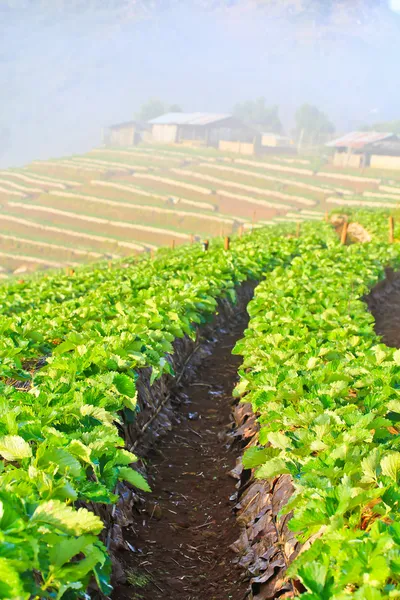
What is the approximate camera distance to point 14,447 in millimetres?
3910

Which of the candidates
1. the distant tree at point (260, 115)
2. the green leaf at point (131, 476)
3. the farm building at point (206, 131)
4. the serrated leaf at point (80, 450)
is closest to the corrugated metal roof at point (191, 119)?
the farm building at point (206, 131)

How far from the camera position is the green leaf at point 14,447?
3.88 metres

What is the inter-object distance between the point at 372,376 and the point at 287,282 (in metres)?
6.20

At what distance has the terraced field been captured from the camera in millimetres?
53562

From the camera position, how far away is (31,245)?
178 feet

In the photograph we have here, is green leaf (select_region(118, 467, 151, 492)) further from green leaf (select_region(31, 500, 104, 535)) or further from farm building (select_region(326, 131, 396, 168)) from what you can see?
farm building (select_region(326, 131, 396, 168))

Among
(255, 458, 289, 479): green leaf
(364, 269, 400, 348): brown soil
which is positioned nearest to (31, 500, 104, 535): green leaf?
(255, 458, 289, 479): green leaf

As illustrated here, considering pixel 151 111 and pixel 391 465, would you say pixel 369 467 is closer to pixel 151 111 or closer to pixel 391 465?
pixel 391 465

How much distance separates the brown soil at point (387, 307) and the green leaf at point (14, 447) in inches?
378

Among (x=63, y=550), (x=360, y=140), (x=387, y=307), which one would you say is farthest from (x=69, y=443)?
(x=360, y=140)

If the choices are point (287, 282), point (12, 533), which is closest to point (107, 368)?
point (12, 533)

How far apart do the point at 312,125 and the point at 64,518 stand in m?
150

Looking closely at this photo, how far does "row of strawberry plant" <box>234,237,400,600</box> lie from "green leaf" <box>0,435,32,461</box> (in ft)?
5.29

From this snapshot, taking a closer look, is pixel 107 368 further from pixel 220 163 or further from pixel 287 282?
pixel 220 163
